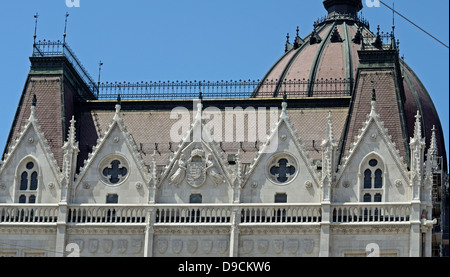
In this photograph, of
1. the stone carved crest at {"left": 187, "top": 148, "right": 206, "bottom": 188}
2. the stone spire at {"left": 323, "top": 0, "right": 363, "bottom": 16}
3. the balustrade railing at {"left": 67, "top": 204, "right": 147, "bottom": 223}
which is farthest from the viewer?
the stone spire at {"left": 323, "top": 0, "right": 363, "bottom": 16}

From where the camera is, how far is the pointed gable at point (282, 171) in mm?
60969

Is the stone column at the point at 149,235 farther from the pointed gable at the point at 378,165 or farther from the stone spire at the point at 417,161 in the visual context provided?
the stone spire at the point at 417,161

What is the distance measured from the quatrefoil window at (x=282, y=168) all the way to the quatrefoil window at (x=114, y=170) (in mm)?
6770

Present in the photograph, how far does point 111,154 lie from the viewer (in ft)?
205

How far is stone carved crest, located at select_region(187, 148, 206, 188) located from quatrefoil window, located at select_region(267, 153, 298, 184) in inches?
119

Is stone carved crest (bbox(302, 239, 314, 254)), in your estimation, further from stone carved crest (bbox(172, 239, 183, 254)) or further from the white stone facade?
stone carved crest (bbox(172, 239, 183, 254))

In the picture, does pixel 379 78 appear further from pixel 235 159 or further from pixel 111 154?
pixel 111 154

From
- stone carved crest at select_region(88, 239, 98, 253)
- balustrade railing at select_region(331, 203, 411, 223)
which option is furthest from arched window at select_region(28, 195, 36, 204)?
balustrade railing at select_region(331, 203, 411, 223)

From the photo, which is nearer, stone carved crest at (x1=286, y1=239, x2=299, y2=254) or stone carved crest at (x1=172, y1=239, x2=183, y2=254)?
stone carved crest at (x1=286, y1=239, x2=299, y2=254)

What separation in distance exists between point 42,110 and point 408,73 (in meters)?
25.5

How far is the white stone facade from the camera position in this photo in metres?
59.9

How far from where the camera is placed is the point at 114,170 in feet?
206

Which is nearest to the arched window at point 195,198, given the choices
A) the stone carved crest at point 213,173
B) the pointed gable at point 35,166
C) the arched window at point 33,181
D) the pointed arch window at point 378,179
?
the stone carved crest at point 213,173
